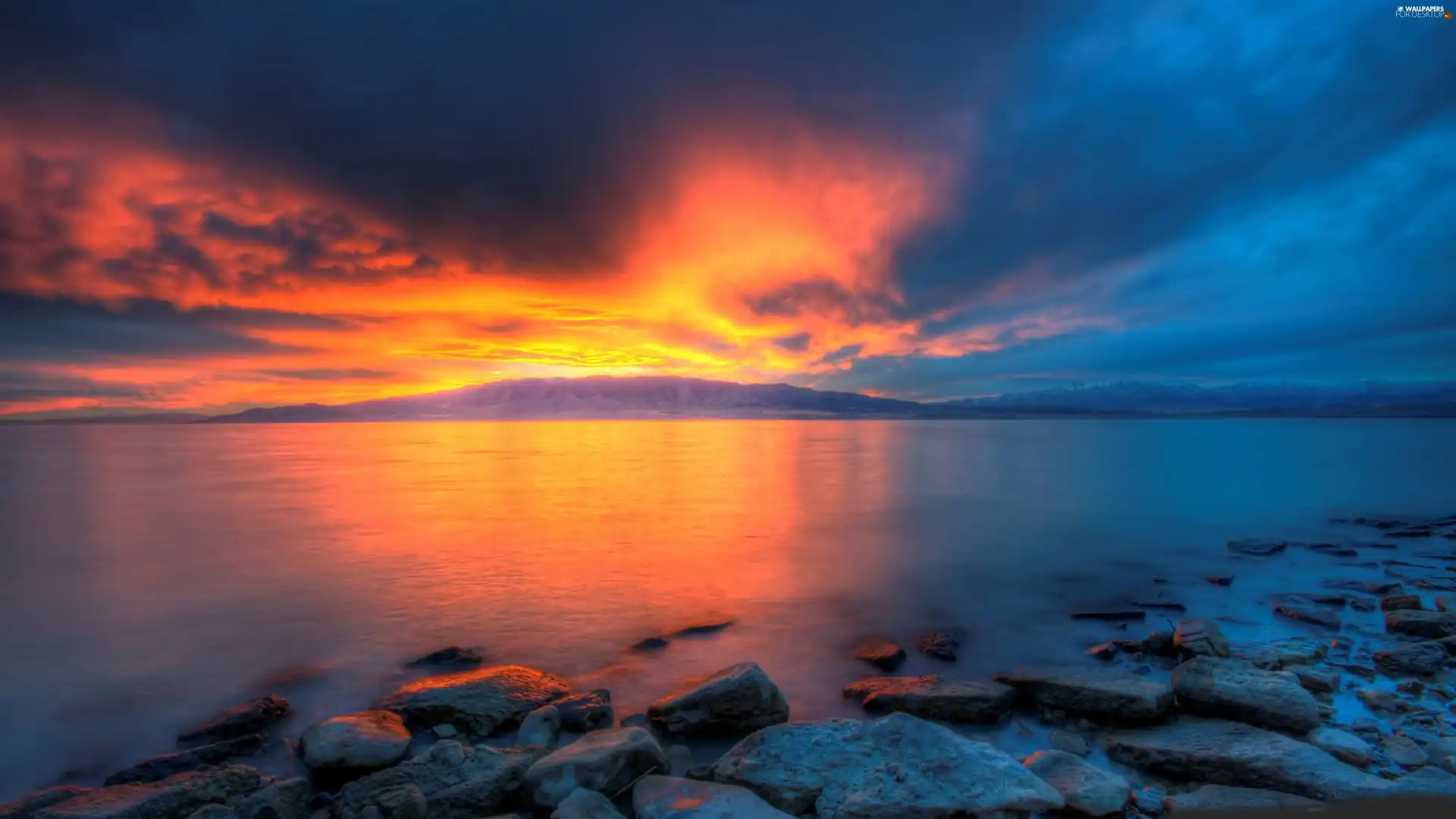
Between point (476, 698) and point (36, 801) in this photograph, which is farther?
point (476, 698)

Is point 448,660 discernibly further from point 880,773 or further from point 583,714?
point 880,773

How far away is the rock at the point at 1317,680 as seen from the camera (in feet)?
17.7

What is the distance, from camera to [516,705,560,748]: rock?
15.9 ft

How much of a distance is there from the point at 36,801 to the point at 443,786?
258 cm

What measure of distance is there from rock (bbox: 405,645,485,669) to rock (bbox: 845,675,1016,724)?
3843 mm

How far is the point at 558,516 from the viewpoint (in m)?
17.1

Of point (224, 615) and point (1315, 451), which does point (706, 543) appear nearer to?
point (224, 615)

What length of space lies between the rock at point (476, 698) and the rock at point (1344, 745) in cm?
563

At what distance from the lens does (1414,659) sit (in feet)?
19.3

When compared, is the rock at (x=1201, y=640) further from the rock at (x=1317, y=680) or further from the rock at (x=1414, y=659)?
the rock at (x=1414, y=659)

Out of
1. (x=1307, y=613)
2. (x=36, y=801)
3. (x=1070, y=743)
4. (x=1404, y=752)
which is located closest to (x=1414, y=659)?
(x=1307, y=613)

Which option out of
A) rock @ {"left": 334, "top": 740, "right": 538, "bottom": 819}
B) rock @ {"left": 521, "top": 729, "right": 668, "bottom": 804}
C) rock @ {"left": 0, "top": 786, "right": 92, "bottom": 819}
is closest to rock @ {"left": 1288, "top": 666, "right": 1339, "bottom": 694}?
rock @ {"left": 521, "top": 729, "right": 668, "bottom": 804}

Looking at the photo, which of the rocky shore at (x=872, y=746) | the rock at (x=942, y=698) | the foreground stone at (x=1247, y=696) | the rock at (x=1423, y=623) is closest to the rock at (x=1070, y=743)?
the rocky shore at (x=872, y=746)

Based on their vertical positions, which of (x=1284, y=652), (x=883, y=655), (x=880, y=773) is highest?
(x=880, y=773)
